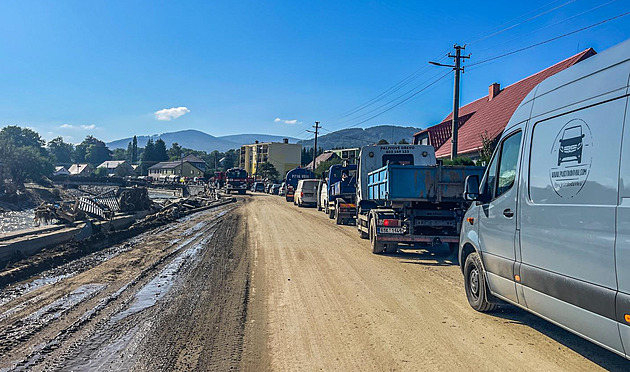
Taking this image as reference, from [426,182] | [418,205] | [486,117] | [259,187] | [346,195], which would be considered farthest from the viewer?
[259,187]

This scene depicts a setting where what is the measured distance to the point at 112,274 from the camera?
A: 905 centimetres

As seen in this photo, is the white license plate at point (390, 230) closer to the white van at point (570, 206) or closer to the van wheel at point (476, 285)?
the van wheel at point (476, 285)

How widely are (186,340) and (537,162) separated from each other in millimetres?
4411

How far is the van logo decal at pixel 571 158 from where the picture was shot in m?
4.09

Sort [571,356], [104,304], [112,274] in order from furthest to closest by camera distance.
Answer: [112,274], [104,304], [571,356]

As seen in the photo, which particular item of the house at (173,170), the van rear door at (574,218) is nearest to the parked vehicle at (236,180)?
the van rear door at (574,218)

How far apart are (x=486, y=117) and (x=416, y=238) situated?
66.1ft

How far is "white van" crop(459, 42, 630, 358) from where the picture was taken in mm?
3660

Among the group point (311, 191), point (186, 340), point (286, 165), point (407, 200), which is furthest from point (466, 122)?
point (286, 165)

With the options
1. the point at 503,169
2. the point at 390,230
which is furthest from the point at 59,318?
the point at 390,230

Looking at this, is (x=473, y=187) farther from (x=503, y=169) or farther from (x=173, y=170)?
(x=173, y=170)

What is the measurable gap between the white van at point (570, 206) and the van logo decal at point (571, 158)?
0.01 meters

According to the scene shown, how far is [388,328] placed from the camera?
5.80m

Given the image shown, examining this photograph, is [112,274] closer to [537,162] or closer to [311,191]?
[537,162]
